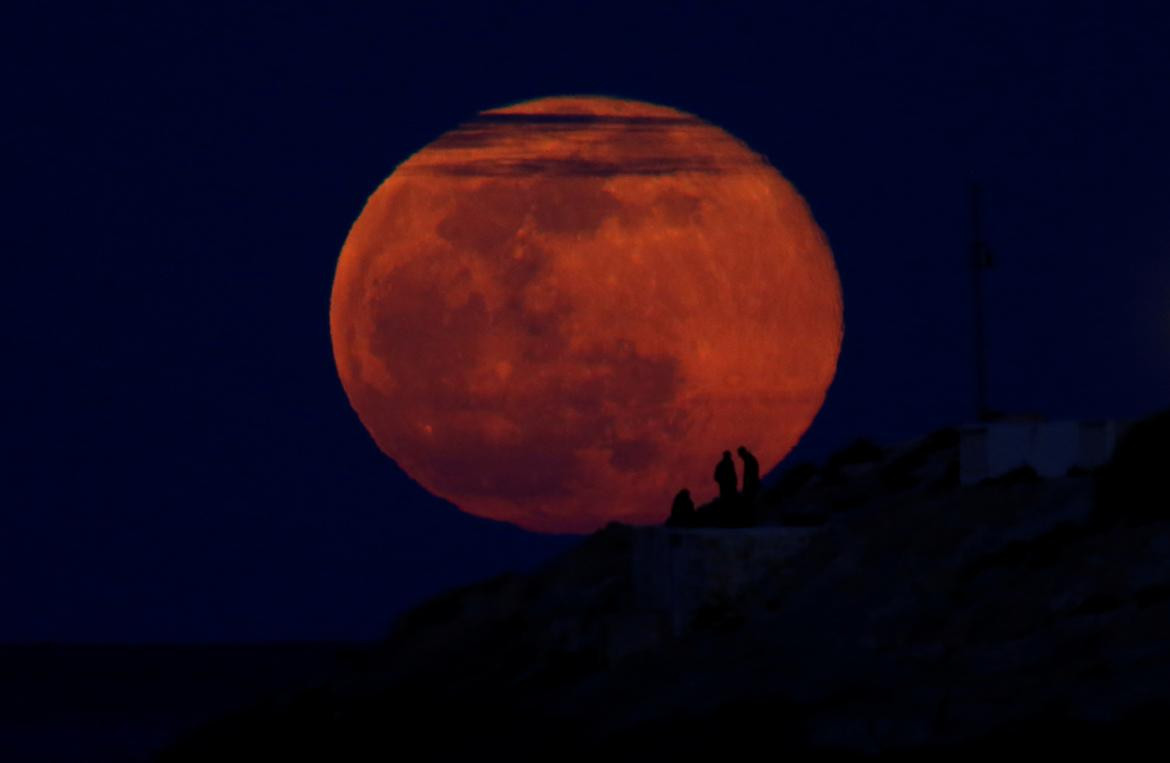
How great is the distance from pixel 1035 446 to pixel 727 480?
6172mm

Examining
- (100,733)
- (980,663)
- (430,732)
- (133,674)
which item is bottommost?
(133,674)

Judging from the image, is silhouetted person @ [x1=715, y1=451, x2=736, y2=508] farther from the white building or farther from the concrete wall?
the white building

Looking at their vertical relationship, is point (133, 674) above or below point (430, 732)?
below

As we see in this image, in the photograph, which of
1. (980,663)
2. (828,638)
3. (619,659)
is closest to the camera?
(980,663)

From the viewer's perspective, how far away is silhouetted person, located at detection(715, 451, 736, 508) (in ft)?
194

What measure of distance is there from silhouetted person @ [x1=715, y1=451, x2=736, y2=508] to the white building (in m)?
4.47

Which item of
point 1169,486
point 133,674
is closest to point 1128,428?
point 1169,486

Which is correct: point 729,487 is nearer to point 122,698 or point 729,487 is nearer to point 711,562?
point 711,562

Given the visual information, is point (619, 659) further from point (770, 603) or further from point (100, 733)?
point (100, 733)

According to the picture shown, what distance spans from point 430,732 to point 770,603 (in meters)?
8.70

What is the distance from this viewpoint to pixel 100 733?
11431 centimetres

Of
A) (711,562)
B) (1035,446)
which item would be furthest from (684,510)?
(1035,446)

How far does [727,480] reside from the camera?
59.0 meters

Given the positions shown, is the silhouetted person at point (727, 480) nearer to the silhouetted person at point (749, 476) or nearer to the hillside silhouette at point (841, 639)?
the silhouetted person at point (749, 476)
